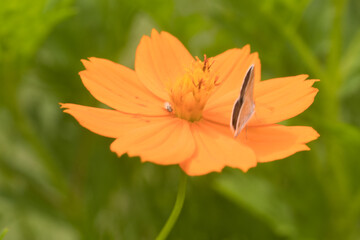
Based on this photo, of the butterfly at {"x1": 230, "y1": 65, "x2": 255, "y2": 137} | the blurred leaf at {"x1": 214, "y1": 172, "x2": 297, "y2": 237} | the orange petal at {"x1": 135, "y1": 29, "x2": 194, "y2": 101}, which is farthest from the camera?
the blurred leaf at {"x1": 214, "y1": 172, "x2": 297, "y2": 237}

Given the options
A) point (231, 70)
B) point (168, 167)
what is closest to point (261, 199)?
point (168, 167)

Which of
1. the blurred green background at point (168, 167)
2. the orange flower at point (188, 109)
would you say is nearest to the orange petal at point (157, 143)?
the orange flower at point (188, 109)

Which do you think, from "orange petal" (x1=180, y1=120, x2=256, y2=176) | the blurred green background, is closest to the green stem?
"orange petal" (x1=180, y1=120, x2=256, y2=176)

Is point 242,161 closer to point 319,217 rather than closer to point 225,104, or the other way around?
point 225,104

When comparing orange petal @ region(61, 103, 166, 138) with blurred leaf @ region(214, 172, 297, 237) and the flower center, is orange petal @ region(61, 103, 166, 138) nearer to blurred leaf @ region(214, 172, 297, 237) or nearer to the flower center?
the flower center

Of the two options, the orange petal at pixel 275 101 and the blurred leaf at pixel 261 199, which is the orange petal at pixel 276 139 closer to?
the orange petal at pixel 275 101

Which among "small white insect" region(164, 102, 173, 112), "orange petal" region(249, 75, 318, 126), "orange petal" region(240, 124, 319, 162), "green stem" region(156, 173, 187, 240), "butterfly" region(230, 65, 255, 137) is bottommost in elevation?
"green stem" region(156, 173, 187, 240)
